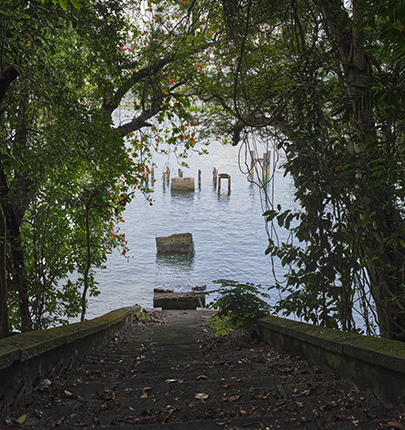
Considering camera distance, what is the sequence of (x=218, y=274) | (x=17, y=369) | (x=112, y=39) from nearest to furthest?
1. (x=17, y=369)
2. (x=112, y=39)
3. (x=218, y=274)

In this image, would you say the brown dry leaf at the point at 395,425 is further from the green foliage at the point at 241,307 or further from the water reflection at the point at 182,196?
the water reflection at the point at 182,196

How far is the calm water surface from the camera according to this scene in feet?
46.3

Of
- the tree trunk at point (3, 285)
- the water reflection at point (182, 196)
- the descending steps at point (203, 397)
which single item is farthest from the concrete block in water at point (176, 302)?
the water reflection at point (182, 196)

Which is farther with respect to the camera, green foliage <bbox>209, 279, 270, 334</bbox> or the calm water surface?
the calm water surface

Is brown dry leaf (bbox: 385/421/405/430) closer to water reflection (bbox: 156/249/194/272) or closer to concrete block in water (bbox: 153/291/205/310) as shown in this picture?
concrete block in water (bbox: 153/291/205/310)

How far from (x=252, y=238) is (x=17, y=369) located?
19.7m

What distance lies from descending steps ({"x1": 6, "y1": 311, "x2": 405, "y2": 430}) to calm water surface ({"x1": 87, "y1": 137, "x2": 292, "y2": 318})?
385 centimetres

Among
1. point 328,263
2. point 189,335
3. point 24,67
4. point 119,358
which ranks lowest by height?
point 189,335

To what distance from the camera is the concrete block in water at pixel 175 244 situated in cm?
1787

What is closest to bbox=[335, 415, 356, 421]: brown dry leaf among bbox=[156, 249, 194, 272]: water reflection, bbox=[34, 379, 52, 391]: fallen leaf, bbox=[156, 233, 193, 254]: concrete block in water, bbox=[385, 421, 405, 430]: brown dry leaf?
bbox=[385, 421, 405, 430]: brown dry leaf

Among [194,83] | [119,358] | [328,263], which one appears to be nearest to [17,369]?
[119,358]

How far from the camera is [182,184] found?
116ft

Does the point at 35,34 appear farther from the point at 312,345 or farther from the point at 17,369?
the point at 312,345

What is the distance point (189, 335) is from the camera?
4.63 metres
